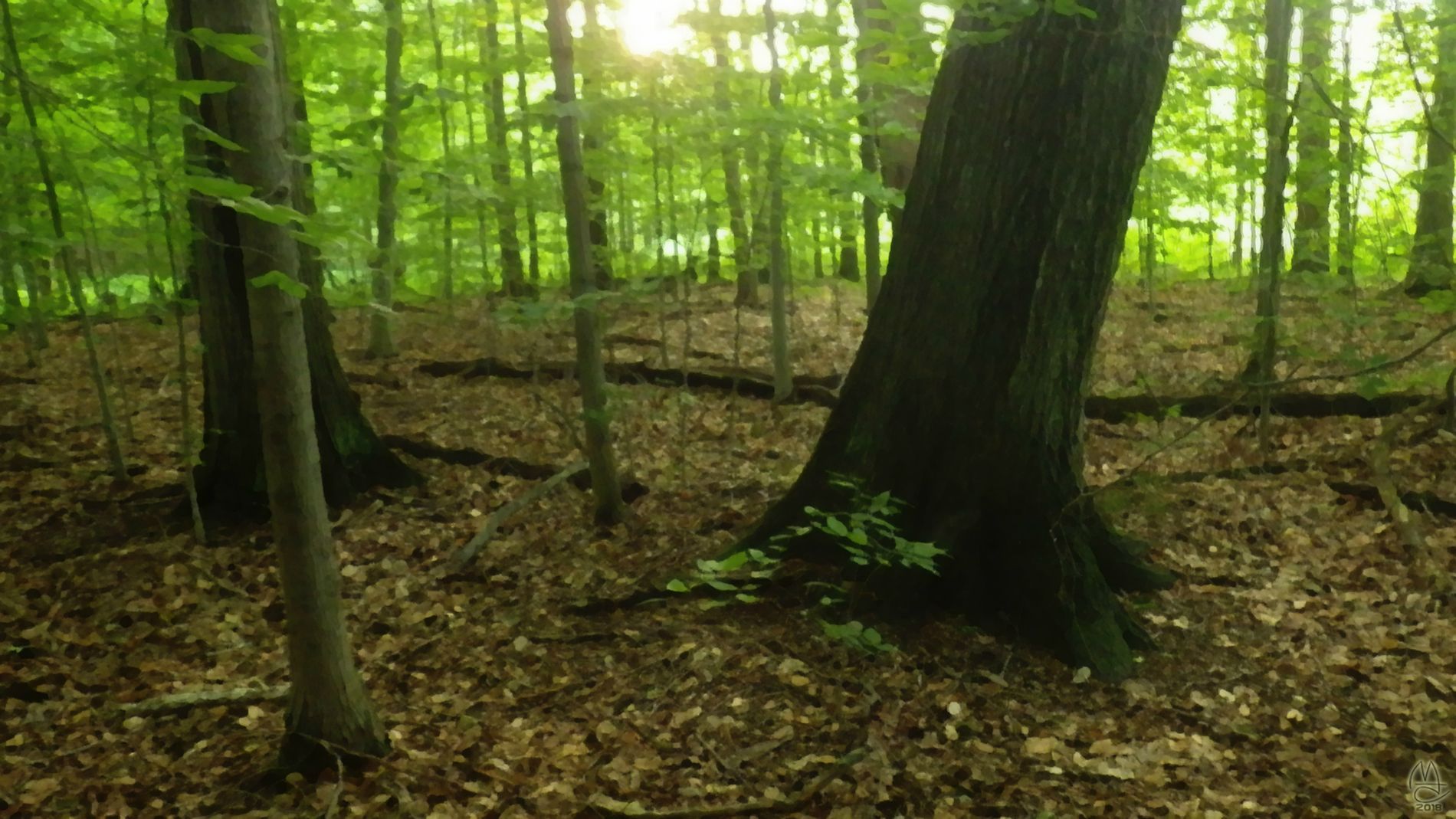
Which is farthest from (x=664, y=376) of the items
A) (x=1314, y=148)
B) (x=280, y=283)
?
(x=280, y=283)

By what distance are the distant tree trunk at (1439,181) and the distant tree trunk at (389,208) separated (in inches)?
315

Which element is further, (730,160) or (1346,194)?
(1346,194)

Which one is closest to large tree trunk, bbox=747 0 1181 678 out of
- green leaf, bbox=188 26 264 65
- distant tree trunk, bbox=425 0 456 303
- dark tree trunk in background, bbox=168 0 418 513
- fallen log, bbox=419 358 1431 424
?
fallen log, bbox=419 358 1431 424

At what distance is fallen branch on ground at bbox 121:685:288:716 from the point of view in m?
4.23

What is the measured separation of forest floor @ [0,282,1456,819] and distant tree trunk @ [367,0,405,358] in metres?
2.33

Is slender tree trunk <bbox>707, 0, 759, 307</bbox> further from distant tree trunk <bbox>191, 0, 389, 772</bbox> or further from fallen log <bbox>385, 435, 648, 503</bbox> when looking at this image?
distant tree trunk <bbox>191, 0, 389, 772</bbox>

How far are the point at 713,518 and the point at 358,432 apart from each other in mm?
3011

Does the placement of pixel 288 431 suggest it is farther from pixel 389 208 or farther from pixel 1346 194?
pixel 1346 194

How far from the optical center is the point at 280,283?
2.87m

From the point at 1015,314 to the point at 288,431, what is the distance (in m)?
3.48

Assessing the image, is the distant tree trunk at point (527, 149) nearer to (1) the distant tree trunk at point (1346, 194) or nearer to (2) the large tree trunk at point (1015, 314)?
(2) the large tree trunk at point (1015, 314)

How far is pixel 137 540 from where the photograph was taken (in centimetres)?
610

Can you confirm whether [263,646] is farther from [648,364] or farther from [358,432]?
[648,364]

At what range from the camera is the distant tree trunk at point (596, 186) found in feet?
19.9
